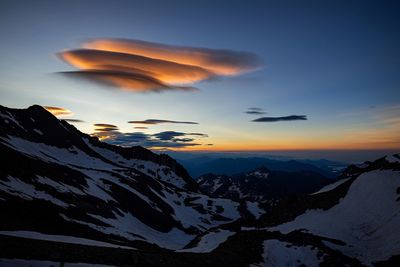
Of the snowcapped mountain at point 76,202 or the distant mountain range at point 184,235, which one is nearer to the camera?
the distant mountain range at point 184,235

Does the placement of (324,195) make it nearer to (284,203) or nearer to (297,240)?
(284,203)

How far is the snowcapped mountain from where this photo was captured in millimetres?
39250

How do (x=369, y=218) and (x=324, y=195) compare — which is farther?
(x=324, y=195)

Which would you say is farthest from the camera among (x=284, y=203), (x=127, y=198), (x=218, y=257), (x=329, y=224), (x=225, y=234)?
(x=127, y=198)

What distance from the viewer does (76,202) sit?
5938cm

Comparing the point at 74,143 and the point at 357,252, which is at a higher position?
the point at 74,143

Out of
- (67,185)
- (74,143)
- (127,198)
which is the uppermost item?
(74,143)

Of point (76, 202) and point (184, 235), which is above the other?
point (76, 202)

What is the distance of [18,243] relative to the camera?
19.3 meters

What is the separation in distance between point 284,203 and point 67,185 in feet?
174

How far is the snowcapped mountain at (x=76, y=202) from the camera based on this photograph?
39.2m

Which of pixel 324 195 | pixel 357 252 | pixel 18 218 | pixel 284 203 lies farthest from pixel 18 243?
pixel 284 203

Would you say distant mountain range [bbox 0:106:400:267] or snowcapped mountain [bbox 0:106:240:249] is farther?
snowcapped mountain [bbox 0:106:240:249]

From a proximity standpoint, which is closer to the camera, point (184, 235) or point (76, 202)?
point (76, 202)
